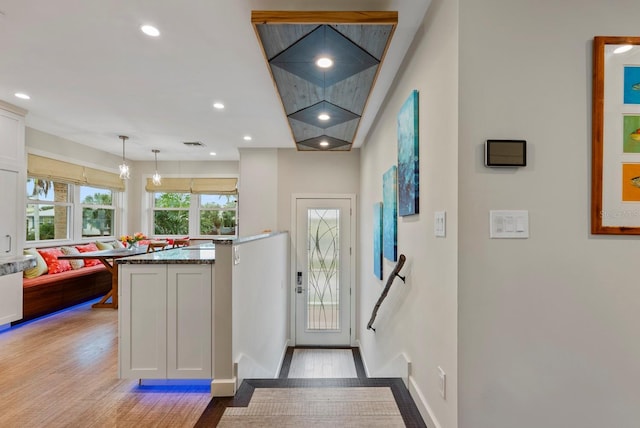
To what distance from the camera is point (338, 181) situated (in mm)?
5066

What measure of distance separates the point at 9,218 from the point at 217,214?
11.6 feet

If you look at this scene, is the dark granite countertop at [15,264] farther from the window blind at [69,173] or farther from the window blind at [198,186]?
the window blind at [198,186]

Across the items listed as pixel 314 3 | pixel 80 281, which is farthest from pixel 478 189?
pixel 80 281

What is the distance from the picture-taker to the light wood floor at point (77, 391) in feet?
6.66

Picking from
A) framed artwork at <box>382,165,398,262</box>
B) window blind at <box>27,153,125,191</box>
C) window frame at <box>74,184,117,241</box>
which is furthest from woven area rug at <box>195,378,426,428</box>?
window frame at <box>74,184,117,241</box>

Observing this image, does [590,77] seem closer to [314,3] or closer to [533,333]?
[533,333]

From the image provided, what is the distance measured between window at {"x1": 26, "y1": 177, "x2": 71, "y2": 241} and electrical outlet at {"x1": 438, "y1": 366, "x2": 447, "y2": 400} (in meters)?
6.03

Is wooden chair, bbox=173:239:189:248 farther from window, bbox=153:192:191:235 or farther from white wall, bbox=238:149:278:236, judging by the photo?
white wall, bbox=238:149:278:236

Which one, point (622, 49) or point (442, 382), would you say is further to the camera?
point (442, 382)

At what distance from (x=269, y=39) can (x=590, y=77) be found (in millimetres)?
1665

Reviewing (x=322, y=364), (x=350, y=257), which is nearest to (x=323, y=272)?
(x=350, y=257)

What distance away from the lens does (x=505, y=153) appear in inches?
55.4

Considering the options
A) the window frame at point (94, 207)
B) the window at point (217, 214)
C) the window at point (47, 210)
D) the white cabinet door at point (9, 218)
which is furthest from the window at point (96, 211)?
the white cabinet door at point (9, 218)

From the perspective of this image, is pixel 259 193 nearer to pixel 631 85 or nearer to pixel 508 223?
pixel 508 223
